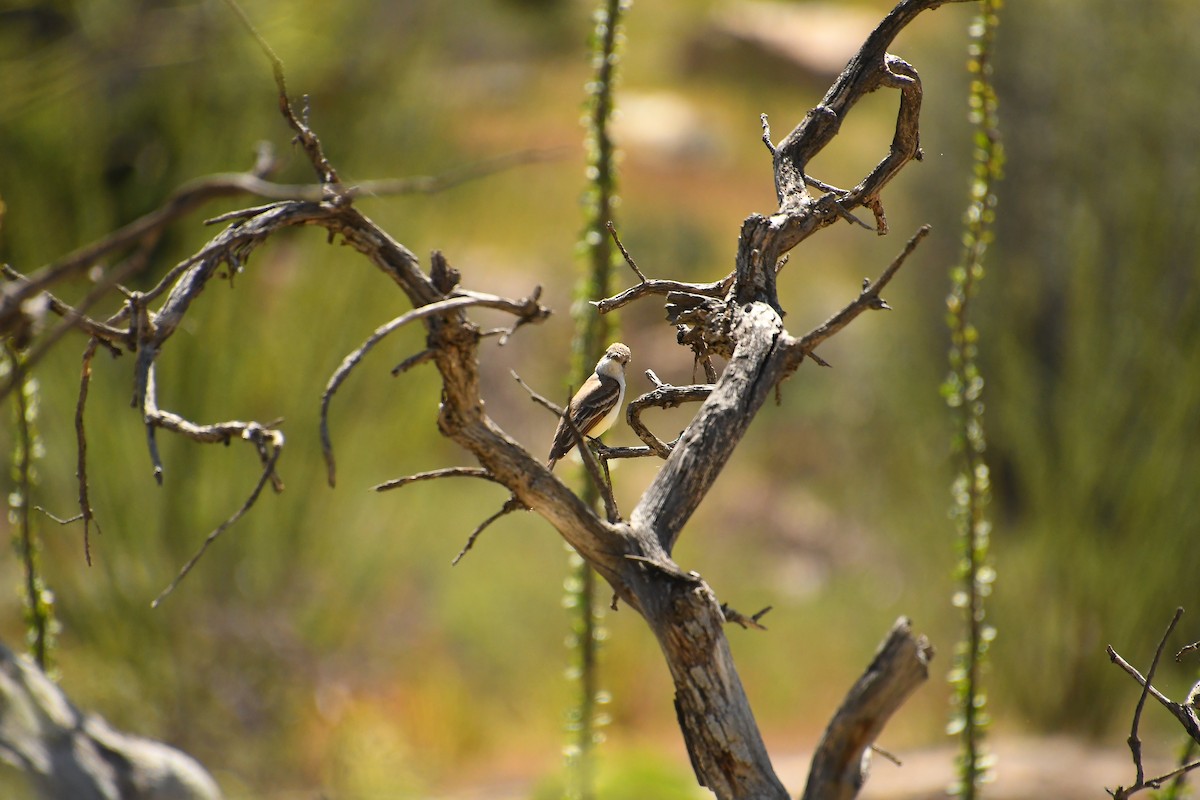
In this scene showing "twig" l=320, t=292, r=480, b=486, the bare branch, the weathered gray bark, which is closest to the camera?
"twig" l=320, t=292, r=480, b=486

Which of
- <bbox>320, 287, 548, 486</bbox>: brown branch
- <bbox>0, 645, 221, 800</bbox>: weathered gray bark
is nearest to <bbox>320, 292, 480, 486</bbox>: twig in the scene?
<bbox>320, 287, 548, 486</bbox>: brown branch

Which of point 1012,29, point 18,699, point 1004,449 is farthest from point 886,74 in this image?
point 1012,29

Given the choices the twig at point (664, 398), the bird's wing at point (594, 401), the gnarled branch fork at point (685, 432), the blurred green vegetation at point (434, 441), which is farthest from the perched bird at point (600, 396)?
the blurred green vegetation at point (434, 441)

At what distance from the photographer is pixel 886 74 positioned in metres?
1.46

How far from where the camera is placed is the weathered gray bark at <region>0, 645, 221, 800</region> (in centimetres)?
167

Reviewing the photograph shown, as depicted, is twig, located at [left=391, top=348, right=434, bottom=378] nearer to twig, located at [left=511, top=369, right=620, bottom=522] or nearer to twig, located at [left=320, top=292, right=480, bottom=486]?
twig, located at [left=320, top=292, right=480, bottom=486]

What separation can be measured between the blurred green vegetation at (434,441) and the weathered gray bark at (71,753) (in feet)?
4.30

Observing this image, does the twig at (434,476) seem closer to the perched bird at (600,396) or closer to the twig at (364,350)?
the twig at (364,350)

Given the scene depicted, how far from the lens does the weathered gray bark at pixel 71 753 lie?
65.6 inches

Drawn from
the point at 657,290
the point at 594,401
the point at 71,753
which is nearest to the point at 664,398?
the point at 657,290

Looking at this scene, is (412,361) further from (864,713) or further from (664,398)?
(864,713)

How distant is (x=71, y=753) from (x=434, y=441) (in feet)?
15.8

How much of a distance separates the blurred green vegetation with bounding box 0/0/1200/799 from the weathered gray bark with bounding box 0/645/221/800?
1311 millimetres

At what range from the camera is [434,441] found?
658cm
